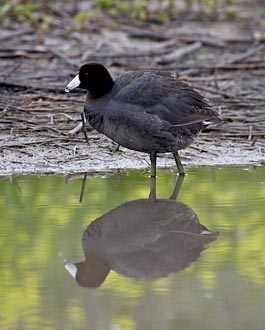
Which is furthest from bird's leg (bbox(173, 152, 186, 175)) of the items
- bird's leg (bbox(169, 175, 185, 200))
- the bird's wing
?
the bird's wing

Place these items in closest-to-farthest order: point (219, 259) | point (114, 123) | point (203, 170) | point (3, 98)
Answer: point (219, 259) → point (114, 123) → point (203, 170) → point (3, 98)

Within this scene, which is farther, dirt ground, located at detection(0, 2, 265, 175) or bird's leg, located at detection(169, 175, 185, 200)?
dirt ground, located at detection(0, 2, 265, 175)

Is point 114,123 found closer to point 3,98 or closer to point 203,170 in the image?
point 203,170

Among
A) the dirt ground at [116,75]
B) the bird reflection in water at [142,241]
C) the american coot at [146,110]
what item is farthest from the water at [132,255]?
the dirt ground at [116,75]

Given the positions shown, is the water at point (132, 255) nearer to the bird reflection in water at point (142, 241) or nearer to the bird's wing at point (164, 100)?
the bird reflection in water at point (142, 241)

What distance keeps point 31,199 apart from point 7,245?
1366mm

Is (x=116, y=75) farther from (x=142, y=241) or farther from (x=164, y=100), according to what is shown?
(x=142, y=241)

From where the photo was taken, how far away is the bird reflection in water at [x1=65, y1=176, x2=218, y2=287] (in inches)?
234

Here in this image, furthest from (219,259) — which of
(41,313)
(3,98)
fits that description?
(3,98)

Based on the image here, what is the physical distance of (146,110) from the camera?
8.23 meters

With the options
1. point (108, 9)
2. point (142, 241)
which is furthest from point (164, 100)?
point (108, 9)

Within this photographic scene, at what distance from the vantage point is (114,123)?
26.8 feet

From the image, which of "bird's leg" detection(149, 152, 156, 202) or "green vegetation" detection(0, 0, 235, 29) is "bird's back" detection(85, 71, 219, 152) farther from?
"green vegetation" detection(0, 0, 235, 29)

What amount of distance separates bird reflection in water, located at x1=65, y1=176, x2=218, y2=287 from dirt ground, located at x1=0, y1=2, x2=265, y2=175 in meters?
1.58
